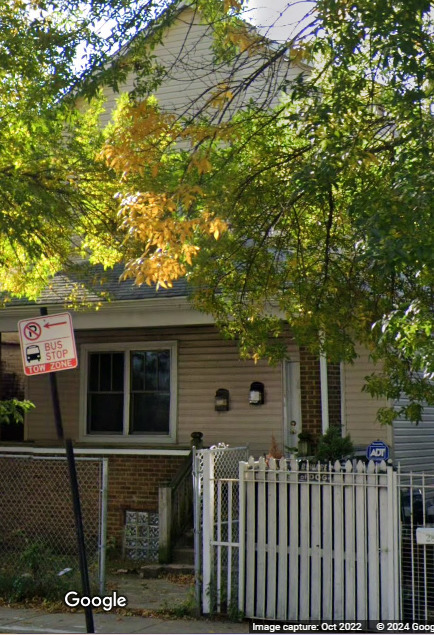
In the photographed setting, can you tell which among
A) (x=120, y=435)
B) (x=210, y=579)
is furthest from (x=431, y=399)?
(x=120, y=435)

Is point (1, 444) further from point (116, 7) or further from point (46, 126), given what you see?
point (116, 7)

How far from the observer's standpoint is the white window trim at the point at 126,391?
15.3 metres

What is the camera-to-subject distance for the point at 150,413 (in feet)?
51.3

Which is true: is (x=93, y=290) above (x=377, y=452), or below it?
above

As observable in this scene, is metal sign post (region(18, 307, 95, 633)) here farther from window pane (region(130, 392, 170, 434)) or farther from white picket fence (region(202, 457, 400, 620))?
window pane (region(130, 392, 170, 434))

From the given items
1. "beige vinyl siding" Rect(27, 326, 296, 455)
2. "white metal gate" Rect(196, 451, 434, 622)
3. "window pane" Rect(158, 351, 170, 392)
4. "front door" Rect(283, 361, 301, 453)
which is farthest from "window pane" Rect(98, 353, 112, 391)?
"white metal gate" Rect(196, 451, 434, 622)

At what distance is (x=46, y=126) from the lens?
34.3 ft

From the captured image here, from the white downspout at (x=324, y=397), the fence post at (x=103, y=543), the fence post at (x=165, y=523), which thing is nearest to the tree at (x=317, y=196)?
the fence post at (x=103, y=543)

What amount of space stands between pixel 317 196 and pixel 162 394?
7089mm

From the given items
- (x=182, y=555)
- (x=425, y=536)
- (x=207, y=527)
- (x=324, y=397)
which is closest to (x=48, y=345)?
(x=207, y=527)

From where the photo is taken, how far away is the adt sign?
13.0 metres

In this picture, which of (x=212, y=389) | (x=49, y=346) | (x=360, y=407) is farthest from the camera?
(x=212, y=389)

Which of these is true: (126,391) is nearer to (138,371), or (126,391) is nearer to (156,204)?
(138,371)

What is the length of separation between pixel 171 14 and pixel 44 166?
2.82 meters
